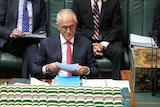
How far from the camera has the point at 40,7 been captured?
4.23 m

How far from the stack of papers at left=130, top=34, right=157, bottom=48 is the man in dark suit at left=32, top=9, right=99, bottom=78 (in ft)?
2.46

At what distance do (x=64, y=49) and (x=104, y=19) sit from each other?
3.89 ft

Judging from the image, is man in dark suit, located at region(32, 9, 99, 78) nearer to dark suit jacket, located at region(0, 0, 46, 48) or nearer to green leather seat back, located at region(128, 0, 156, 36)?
dark suit jacket, located at region(0, 0, 46, 48)

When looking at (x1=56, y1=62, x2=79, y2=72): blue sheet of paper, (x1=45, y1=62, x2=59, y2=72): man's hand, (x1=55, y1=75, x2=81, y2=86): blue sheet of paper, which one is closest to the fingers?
(x1=45, y1=62, x2=59, y2=72): man's hand

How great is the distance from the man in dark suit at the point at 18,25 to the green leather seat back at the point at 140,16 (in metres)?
1.04

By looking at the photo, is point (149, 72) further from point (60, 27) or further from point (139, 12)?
point (139, 12)

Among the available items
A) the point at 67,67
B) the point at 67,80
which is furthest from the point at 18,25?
the point at 67,80

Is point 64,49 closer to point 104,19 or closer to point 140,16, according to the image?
point 104,19

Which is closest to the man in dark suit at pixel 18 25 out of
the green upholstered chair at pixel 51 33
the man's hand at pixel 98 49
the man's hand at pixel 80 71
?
the green upholstered chair at pixel 51 33

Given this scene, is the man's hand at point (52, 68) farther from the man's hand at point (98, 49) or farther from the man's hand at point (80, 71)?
the man's hand at point (98, 49)

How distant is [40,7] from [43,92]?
2.59 m

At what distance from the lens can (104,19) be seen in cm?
419

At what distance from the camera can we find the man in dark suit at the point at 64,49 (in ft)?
9.82

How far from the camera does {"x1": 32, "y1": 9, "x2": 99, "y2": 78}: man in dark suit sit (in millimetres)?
2992
